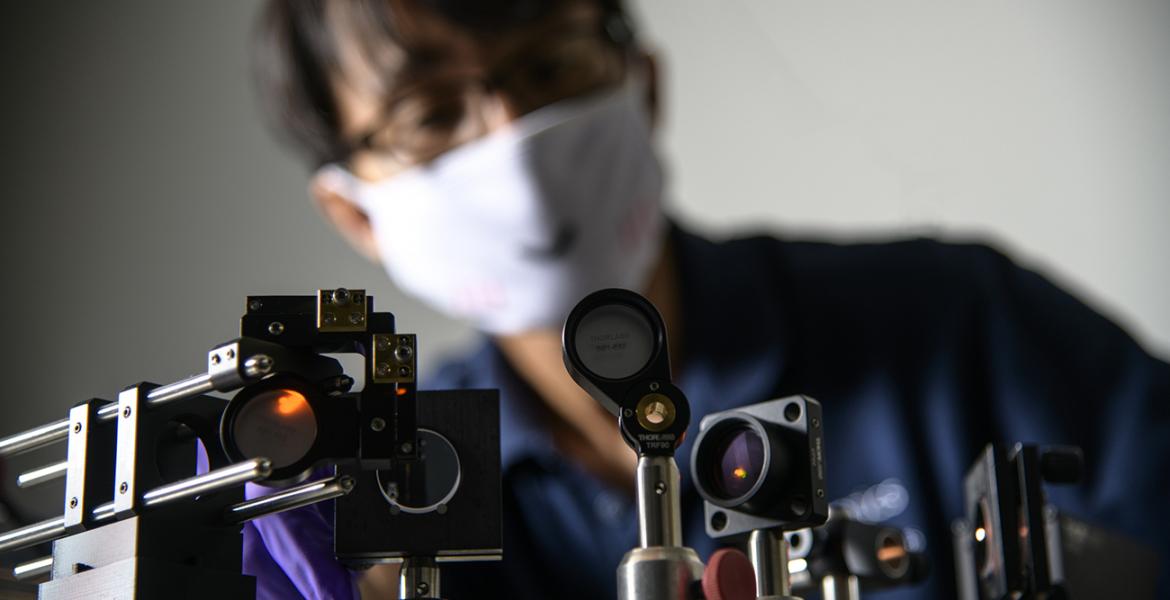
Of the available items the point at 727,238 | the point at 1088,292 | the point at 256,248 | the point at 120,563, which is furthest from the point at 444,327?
the point at 120,563

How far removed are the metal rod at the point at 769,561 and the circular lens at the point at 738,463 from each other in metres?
0.04

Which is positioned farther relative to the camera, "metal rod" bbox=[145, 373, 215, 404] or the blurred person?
the blurred person

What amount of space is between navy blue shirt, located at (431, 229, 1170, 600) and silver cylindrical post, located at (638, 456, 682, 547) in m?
A: 0.92

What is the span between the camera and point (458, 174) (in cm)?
A: 177

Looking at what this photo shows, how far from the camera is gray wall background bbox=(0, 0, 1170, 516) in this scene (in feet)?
7.30

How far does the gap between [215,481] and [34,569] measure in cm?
24

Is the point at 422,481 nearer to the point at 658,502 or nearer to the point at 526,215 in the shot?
the point at 658,502

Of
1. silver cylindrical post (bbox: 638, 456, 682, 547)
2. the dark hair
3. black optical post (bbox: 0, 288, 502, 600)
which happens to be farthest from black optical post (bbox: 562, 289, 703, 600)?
the dark hair

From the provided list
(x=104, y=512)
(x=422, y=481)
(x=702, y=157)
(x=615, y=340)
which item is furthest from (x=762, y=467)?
(x=702, y=157)

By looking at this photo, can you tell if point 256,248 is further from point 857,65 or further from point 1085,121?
point 1085,121

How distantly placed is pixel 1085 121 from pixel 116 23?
5.90 ft

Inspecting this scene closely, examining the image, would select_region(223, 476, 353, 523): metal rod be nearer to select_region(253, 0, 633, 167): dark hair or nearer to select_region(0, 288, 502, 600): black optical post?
select_region(0, 288, 502, 600): black optical post

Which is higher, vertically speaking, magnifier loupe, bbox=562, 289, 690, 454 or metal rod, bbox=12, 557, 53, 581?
magnifier loupe, bbox=562, 289, 690, 454

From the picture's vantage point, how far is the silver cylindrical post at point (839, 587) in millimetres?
1169
